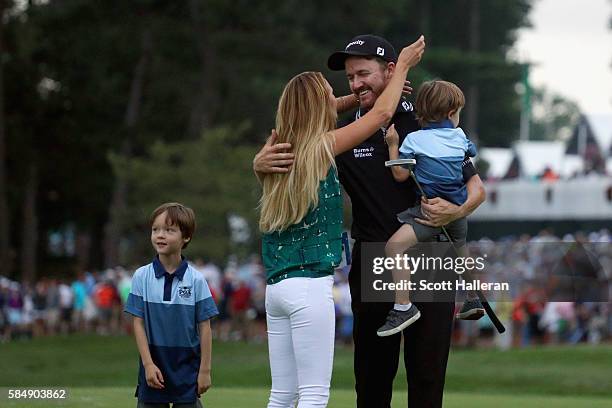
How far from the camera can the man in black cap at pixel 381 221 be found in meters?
7.16

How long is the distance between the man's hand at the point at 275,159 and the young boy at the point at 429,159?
690mm

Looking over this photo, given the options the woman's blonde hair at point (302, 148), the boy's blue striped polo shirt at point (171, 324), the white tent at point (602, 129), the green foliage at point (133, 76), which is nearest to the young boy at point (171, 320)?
the boy's blue striped polo shirt at point (171, 324)

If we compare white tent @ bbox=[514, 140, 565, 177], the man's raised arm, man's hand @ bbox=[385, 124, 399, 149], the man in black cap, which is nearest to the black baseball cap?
the man in black cap

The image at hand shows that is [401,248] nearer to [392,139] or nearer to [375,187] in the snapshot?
[375,187]

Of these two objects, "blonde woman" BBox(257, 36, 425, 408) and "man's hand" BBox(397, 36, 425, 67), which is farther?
"man's hand" BBox(397, 36, 425, 67)

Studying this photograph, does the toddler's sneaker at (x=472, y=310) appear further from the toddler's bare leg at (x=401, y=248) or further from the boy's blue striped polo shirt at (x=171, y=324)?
the boy's blue striped polo shirt at (x=171, y=324)

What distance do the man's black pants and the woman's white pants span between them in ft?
2.27

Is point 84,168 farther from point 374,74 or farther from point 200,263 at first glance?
point 374,74

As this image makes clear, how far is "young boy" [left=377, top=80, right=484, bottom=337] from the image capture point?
7109 mm

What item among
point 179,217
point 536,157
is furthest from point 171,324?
point 536,157

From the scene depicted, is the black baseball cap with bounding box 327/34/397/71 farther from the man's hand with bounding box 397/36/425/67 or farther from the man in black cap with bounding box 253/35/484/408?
the man's hand with bounding box 397/36/425/67

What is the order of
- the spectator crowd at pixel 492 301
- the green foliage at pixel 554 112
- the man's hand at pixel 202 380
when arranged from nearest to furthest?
the man's hand at pixel 202 380 → the spectator crowd at pixel 492 301 → the green foliage at pixel 554 112

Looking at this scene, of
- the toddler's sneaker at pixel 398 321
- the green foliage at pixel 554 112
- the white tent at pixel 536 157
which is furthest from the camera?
the green foliage at pixel 554 112

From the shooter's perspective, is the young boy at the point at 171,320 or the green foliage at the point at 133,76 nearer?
the young boy at the point at 171,320
